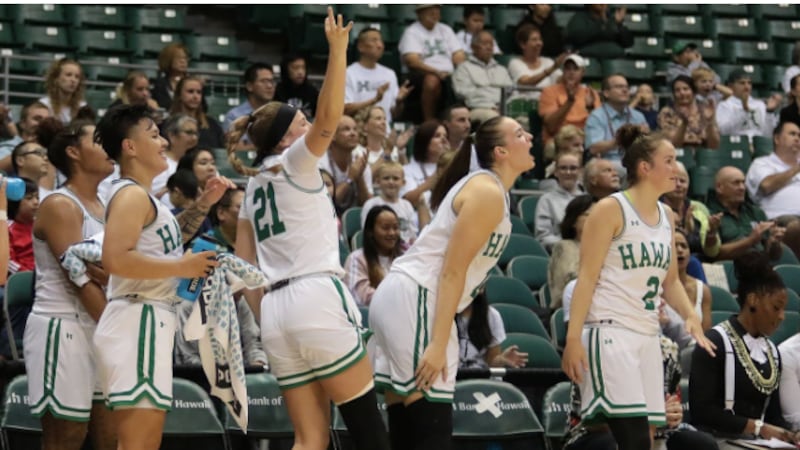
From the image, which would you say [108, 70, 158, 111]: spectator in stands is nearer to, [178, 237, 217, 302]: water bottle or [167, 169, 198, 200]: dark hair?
[167, 169, 198, 200]: dark hair

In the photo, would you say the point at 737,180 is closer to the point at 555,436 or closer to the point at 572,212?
the point at 572,212

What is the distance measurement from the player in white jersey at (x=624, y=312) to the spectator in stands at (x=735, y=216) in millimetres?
4836

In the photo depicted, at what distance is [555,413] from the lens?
285 inches

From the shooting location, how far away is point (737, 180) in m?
11.0

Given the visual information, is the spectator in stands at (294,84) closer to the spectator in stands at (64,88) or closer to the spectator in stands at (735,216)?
the spectator in stands at (64,88)

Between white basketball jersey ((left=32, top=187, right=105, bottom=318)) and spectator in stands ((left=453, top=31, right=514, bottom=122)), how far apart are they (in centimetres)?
723

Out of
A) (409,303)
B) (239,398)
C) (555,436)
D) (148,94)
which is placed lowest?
(555,436)

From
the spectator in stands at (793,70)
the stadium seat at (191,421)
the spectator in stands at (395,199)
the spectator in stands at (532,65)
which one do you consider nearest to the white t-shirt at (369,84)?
the spectator in stands at (532,65)

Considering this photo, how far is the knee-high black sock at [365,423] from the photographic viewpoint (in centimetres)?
479

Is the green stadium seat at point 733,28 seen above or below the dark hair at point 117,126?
above

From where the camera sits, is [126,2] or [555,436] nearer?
[555,436]

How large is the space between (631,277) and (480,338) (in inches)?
84.5

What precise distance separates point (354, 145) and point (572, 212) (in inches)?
79.4

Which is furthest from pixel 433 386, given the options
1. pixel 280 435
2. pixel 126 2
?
pixel 126 2
